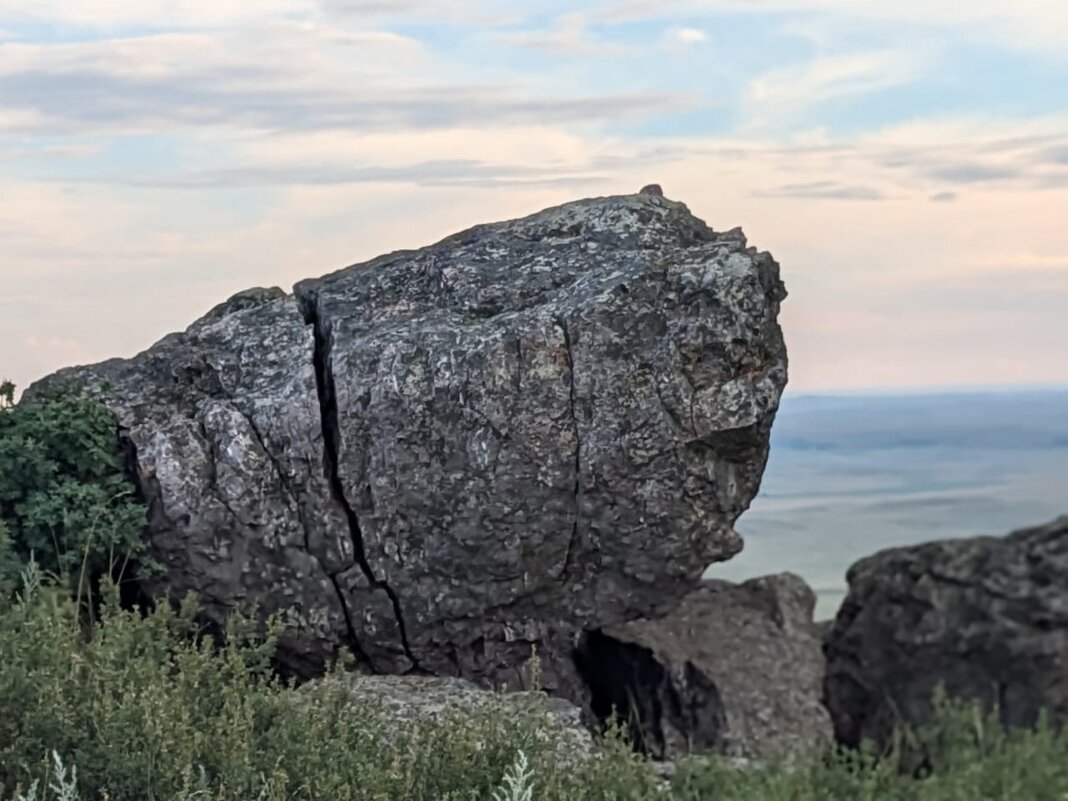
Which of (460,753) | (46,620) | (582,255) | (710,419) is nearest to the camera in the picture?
(460,753)

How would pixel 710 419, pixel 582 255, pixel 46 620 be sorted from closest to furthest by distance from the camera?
pixel 46 620, pixel 710 419, pixel 582 255

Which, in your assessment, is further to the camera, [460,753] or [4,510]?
[4,510]

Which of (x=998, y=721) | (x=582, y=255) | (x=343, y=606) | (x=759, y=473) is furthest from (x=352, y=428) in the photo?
(x=998, y=721)

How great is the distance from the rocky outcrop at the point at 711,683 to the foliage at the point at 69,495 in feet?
10.3

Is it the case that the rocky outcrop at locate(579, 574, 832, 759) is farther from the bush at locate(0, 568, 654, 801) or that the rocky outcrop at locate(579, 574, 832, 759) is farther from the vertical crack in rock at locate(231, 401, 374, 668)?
the bush at locate(0, 568, 654, 801)

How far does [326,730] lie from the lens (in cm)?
692

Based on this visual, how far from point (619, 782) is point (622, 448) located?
244cm

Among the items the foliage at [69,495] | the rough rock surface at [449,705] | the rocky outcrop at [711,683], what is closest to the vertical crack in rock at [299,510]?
the rough rock surface at [449,705]

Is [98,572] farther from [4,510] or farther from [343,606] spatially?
[343,606]

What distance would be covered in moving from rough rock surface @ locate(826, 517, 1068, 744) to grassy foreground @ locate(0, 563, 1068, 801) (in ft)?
3.31

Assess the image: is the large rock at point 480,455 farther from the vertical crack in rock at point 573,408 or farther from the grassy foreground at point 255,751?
the grassy foreground at point 255,751

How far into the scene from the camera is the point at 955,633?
995 centimetres

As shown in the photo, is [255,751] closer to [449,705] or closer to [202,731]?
[202,731]

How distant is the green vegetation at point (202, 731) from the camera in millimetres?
6309
